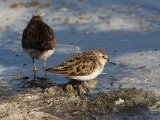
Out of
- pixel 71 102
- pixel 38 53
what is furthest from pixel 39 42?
pixel 71 102

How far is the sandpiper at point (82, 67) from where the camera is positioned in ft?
28.2

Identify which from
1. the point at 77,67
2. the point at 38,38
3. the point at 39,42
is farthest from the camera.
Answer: the point at 38,38

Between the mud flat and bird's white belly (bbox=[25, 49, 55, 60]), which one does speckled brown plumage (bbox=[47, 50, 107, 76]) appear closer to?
the mud flat

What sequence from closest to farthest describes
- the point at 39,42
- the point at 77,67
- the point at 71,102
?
the point at 71,102
the point at 77,67
the point at 39,42

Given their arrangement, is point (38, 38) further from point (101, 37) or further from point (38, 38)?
point (101, 37)

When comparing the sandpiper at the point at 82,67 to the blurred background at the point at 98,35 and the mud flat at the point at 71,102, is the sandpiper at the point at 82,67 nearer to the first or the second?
the mud flat at the point at 71,102

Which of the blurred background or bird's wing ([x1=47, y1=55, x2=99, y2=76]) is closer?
bird's wing ([x1=47, y1=55, x2=99, y2=76])

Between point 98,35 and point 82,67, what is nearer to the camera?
point 82,67

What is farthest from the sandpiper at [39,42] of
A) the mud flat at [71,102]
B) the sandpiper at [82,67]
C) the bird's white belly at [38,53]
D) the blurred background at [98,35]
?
the sandpiper at [82,67]

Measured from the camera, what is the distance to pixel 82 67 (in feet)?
28.5

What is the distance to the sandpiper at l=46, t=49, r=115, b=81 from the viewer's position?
860cm

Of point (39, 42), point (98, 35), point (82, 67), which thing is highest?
point (82, 67)

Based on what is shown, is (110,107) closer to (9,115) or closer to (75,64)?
(75,64)

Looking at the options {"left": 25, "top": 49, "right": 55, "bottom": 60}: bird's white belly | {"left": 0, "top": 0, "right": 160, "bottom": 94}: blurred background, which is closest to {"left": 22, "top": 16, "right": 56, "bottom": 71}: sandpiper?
{"left": 25, "top": 49, "right": 55, "bottom": 60}: bird's white belly
